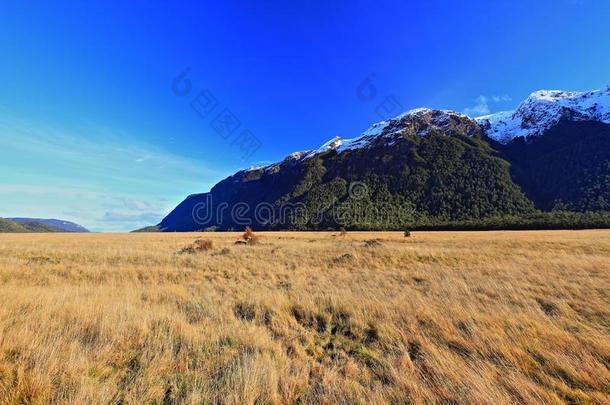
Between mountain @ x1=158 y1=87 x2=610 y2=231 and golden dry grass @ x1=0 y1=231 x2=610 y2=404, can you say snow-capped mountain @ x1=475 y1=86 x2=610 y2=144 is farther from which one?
golden dry grass @ x1=0 y1=231 x2=610 y2=404

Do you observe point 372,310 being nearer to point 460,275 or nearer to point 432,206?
point 460,275

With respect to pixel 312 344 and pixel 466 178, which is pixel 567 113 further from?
pixel 312 344

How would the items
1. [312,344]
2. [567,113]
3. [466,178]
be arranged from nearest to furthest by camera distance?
[312,344] → [466,178] → [567,113]

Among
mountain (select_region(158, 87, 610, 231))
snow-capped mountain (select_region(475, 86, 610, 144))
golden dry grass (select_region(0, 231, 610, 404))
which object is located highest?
snow-capped mountain (select_region(475, 86, 610, 144))

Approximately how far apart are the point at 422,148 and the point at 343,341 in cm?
19157

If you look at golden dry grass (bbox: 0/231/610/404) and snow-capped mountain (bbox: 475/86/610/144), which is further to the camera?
snow-capped mountain (bbox: 475/86/610/144)

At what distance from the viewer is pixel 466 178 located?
14825cm

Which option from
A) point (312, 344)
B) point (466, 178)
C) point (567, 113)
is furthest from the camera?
point (567, 113)

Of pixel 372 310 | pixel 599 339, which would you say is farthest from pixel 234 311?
pixel 599 339

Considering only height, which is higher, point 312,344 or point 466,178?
point 466,178

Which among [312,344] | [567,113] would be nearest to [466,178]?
[567,113]

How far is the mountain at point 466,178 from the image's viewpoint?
131 m

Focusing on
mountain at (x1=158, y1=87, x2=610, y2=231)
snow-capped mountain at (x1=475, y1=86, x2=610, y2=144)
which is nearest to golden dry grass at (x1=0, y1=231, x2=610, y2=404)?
mountain at (x1=158, y1=87, x2=610, y2=231)

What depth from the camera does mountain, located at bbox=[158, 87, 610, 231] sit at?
131125 mm
